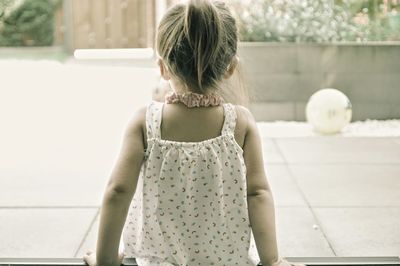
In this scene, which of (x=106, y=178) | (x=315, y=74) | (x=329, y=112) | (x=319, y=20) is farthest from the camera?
(x=319, y=20)

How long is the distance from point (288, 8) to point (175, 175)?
5288 millimetres

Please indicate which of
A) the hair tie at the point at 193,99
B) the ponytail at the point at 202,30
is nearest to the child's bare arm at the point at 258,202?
the hair tie at the point at 193,99

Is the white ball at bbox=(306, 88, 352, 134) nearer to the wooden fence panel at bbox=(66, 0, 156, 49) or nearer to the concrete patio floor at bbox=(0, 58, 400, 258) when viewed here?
the concrete patio floor at bbox=(0, 58, 400, 258)

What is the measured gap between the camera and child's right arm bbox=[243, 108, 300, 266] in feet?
6.42

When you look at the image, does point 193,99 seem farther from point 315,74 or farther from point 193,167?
point 315,74

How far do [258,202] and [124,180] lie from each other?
1.35 feet

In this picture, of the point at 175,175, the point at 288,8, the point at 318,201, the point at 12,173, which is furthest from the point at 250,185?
the point at 288,8

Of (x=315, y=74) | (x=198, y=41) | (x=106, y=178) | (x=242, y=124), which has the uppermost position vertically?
(x=198, y=41)

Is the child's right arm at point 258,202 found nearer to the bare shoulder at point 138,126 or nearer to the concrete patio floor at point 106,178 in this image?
the bare shoulder at point 138,126

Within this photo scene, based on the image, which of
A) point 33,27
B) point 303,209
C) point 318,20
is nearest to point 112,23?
point 33,27

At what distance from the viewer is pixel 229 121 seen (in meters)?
1.92

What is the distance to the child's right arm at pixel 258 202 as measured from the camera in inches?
77.0

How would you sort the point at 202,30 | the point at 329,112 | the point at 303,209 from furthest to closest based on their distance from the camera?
the point at 329,112 < the point at 303,209 < the point at 202,30

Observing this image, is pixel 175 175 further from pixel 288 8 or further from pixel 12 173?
pixel 288 8
